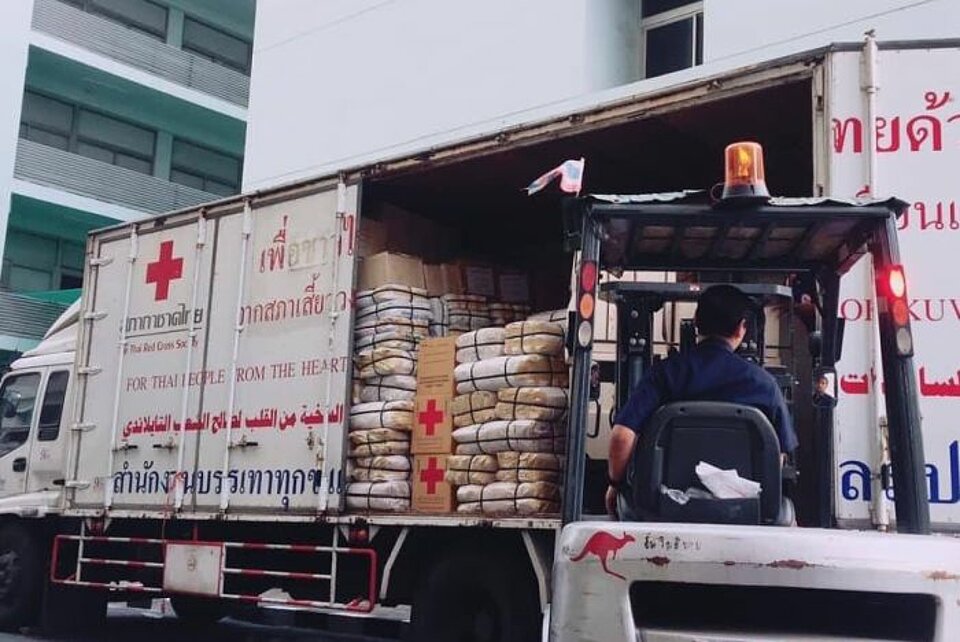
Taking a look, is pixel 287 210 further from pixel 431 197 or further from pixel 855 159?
pixel 855 159

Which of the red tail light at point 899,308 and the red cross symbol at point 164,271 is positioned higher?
the red cross symbol at point 164,271

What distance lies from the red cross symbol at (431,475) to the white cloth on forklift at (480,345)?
653 millimetres

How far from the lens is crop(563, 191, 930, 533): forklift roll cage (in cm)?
395

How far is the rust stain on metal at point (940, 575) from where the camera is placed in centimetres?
335

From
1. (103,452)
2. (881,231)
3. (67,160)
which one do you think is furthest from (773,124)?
(67,160)

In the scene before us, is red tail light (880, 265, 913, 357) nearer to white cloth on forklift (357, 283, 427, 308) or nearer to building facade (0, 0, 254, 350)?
white cloth on forklift (357, 283, 427, 308)

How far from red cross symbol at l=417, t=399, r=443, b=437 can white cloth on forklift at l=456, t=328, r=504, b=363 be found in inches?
13.0

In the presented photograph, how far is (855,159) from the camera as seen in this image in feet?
18.7

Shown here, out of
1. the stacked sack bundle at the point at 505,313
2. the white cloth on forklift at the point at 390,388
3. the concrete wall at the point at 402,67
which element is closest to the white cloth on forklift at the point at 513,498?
the white cloth on forklift at the point at 390,388

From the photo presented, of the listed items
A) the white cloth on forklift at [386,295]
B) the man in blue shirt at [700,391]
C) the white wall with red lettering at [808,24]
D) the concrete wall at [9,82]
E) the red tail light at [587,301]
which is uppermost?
the concrete wall at [9,82]

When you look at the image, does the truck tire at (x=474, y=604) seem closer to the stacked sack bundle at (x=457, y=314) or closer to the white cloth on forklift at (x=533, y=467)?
the white cloth on forklift at (x=533, y=467)

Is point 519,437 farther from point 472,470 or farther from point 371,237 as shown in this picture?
point 371,237

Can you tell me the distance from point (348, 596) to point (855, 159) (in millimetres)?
4100

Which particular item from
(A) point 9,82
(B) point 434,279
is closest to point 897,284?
(B) point 434,279
